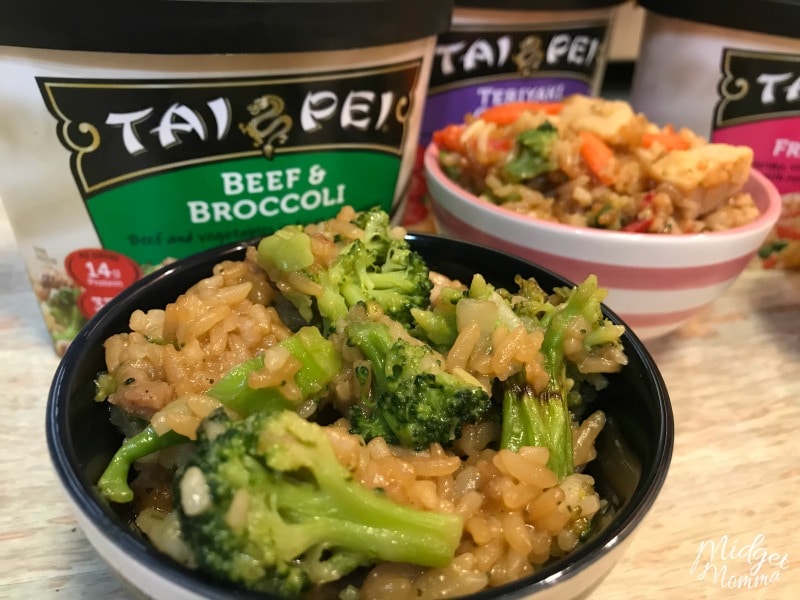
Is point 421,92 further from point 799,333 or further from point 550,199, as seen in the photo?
point 799,333

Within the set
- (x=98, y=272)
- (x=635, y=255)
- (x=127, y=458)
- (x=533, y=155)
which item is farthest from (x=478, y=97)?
(x=127, y=458)

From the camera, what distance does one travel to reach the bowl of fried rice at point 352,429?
2.02ft

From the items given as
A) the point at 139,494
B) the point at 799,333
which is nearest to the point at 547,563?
the point at 139,494

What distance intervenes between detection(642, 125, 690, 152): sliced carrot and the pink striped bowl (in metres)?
0.20

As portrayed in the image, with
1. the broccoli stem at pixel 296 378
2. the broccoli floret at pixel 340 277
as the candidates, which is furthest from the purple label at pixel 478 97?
the broccoli stem at pixel 296 378

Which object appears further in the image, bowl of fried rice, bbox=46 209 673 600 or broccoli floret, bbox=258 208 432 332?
broccoli floret, bbox=258 208 432 332

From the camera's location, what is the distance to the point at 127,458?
0.75m

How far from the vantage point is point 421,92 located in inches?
54.1

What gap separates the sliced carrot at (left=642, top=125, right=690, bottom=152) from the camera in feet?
4.38

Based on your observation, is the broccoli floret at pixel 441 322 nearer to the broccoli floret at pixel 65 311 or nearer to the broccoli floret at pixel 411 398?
the broccoli floret at pixel 411 398

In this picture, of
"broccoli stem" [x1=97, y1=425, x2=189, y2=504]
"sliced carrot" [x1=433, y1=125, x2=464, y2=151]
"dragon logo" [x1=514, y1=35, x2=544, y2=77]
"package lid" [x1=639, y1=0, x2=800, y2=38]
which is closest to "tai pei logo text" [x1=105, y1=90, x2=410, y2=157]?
"sliced carrot" [x1=433, y1=125, x2=464, y2=151]

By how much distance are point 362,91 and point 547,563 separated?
0.86 metres

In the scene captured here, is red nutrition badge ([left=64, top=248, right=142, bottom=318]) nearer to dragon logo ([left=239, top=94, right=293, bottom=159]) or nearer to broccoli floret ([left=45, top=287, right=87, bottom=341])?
broccoli floret ([left=45, top=287, right=87, bottom=341])

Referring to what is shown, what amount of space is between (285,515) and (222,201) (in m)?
0.76
